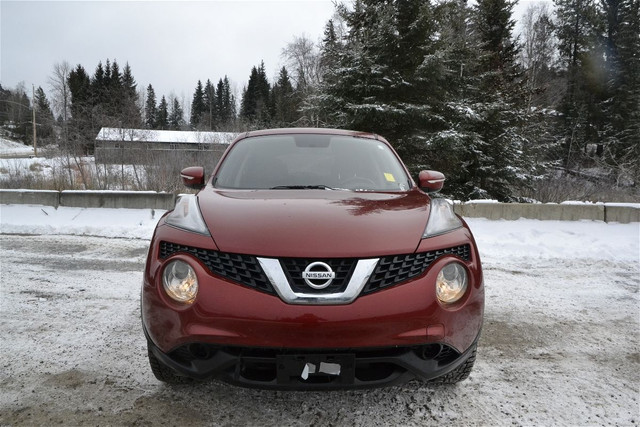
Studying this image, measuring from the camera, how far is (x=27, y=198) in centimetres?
784

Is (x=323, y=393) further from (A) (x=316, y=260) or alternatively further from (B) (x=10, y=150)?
(B) (x=10, y=150)

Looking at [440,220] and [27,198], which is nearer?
[440,220]

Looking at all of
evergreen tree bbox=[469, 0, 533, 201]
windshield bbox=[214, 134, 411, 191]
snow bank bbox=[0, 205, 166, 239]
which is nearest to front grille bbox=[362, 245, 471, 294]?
windshield bbox=[214, 134, 411, 191]

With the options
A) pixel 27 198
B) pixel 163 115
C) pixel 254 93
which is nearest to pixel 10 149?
pixel 254 93

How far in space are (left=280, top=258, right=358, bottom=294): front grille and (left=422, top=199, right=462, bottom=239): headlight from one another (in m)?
0.45

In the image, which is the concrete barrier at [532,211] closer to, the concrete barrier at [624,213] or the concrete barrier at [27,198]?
the concrete barrier at [624,213]

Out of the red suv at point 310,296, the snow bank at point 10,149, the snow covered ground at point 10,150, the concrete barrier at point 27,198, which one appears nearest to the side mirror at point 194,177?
the red suv at point 310,296

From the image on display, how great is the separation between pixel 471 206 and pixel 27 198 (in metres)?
8.51

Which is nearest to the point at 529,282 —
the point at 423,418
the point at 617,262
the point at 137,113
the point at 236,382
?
the point at 617,262

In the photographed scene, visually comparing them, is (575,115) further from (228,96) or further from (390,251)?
(228,96)

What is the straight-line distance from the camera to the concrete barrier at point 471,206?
6.93 metres

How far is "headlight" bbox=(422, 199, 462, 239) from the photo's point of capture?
2035 millimetres

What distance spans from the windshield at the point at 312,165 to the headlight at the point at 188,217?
45 centimetres

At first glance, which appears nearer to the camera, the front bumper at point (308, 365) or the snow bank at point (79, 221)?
the front bumper at point (308, 365)
